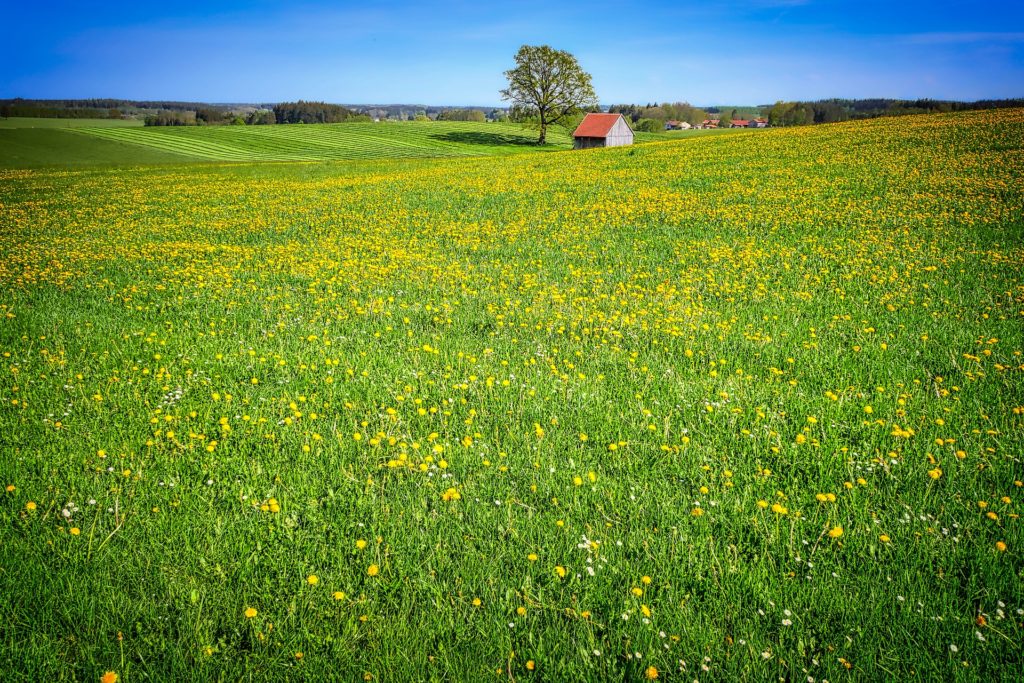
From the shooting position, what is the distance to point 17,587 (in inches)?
119

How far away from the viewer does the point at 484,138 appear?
70.9 meters

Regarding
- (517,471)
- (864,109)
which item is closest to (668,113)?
(864,109)

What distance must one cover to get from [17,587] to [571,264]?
928cm

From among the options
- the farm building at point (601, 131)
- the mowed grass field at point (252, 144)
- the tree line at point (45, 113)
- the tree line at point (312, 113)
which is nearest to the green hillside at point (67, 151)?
the mowed grass field at point (252, 144)

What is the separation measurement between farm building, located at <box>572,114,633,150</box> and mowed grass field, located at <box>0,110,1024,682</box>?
2286 inches

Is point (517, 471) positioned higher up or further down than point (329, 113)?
further down

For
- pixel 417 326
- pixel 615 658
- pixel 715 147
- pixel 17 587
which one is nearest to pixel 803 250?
pixel 417 326

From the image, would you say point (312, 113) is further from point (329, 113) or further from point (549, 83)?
point (549, 83)

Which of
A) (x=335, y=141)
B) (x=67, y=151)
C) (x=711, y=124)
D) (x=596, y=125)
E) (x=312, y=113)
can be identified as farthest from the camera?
(x=711, y=124)

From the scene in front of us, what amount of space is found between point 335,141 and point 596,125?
106 ft

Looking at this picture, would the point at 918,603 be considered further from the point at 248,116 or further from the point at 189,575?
the point at 248,116

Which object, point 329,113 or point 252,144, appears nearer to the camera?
point 252,144

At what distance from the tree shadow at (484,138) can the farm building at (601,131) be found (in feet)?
21.4

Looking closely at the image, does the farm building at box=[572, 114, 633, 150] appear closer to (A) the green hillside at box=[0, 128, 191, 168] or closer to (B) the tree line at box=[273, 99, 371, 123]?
(A) the green hillside at box=[0, 128, 191, 168]
